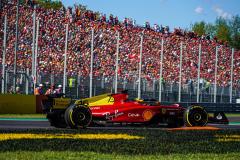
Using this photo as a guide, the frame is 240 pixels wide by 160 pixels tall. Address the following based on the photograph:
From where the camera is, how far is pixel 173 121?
17906 mm

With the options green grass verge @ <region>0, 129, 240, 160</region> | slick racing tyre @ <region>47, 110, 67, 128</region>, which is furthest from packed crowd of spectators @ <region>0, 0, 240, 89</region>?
green grass verge @ <region>0, 129, 240, 160</region>

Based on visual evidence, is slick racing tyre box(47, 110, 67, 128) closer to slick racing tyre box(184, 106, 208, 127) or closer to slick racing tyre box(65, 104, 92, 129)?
slick racing tyre box(65, 104, 92, 129)

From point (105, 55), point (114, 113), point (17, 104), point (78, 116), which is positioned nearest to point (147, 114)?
point (114, 113)

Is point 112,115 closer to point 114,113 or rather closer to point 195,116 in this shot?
point 114,113

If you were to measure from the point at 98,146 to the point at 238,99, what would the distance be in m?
27.3

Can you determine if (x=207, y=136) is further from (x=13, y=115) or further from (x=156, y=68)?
(x=156, y=68)

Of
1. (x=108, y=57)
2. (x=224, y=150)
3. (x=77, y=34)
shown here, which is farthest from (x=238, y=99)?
(x=224, y=150)

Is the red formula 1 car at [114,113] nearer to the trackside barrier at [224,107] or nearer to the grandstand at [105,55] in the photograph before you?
the grandstand at [105,55]

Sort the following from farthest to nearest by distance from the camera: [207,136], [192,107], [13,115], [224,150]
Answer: [13,115] → [192,107] → [207,136] → [224,150]

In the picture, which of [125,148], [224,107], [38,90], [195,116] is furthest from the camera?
[224,107]

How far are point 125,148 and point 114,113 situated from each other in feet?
19.2

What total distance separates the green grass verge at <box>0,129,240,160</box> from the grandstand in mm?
16282

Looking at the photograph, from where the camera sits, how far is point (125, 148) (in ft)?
36.4

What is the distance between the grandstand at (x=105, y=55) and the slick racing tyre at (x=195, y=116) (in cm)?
1238
